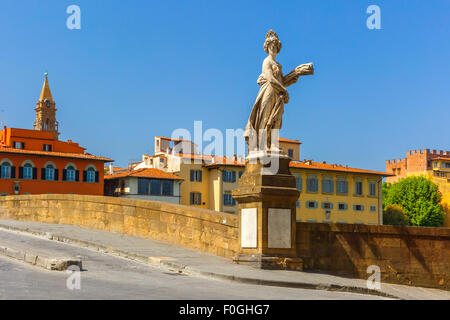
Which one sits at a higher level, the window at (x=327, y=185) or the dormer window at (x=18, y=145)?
the dormer window at (x=18, y=145)

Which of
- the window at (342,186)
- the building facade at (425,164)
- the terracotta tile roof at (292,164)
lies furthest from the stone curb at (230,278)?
the building facade at (425,164)

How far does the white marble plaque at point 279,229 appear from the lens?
13188 millimetres

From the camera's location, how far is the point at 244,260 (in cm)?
1331

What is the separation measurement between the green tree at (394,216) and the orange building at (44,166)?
35.2 metres

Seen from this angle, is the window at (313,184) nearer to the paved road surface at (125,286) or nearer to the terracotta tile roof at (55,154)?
the terracotta tile roof at (55,154)

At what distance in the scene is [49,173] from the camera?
202ft

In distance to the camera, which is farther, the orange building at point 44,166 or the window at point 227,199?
the window at point 227,199

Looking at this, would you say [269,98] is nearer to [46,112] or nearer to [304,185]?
[304,185]

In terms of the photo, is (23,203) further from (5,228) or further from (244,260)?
(244,260)

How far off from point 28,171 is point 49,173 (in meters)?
2.10

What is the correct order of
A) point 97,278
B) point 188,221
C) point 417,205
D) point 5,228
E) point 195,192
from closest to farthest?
point 97,278 < point 188,221 < point 5,228 < point 195,192 < point 417,205

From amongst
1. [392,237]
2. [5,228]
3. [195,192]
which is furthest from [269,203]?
[195,192]

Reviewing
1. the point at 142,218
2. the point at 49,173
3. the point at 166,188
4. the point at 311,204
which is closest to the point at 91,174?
the point at 49,173
